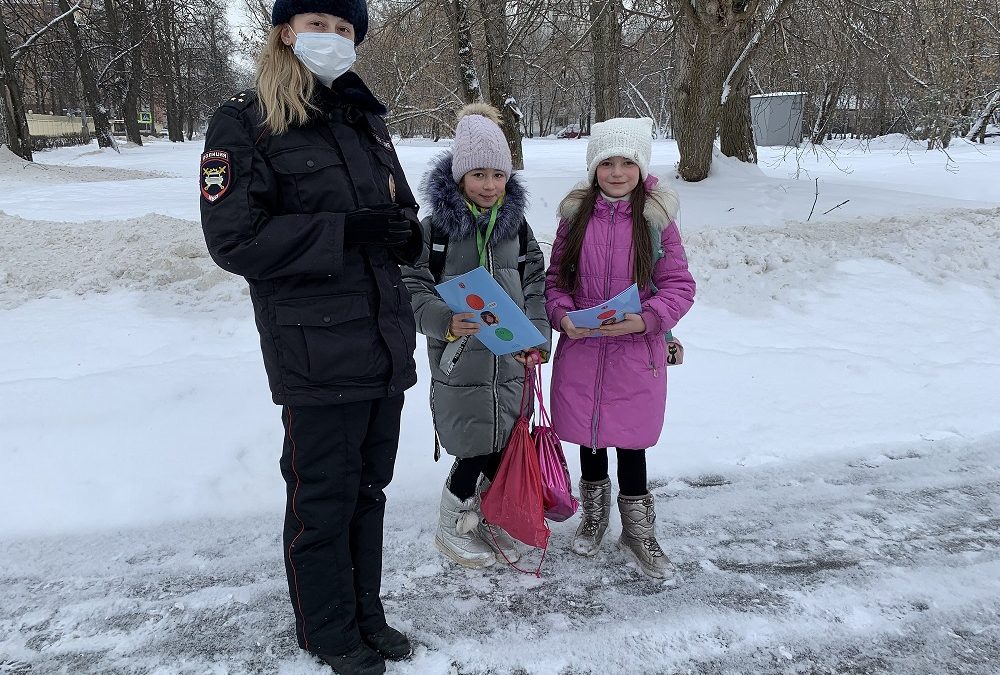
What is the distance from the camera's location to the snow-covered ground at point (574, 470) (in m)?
2.40

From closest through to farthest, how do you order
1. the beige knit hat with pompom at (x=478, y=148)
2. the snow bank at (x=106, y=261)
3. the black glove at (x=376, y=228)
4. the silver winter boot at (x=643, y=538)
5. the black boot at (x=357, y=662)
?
the black glove at (x=376, y=228)
the black boot at (x=357, y=662)
the beige knit hat with pompom at (x=478, y=148)
the silver winter boot at (x=643, y=538)
the snow bank at (x=106, y=261)

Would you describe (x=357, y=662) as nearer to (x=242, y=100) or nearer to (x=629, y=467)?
(x=629, y=467)

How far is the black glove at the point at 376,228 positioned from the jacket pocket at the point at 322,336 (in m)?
0.17

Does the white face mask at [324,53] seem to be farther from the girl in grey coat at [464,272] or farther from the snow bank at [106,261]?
the snow bank at [106,261]

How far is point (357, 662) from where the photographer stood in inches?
86.4

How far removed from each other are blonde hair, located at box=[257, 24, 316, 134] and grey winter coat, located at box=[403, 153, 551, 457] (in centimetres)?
76

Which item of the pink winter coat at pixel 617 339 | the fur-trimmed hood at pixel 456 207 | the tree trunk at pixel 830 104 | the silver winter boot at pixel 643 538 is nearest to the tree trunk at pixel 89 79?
the tree trunk at pixel 830 104

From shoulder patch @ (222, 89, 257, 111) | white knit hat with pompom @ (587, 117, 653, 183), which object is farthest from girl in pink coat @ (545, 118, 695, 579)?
shoulder patch @ (222, 89, 257, 111)

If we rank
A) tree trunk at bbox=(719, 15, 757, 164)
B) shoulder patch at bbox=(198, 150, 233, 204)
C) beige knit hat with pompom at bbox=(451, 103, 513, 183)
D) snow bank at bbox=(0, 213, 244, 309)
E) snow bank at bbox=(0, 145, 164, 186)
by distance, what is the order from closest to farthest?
1. shoulder patch at bbox=(198, 150, 233, 204)
2. beige knit hat with pompom at bbox=(451, 103, 513, 183)
3. snow bank at bbox=(0, 213, 244, 309)
4. tree trunk at bbox=(719, 15, 757, 164)
5. snow bank at bbox=(0, 145, 164, 186)

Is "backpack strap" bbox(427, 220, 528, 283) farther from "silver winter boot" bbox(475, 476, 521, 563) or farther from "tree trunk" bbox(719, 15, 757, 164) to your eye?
"tree trunk" bbox(719, 15, 757, 164)

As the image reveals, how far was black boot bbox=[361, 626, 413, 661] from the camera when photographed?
7.48 ft

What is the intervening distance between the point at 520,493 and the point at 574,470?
992mm

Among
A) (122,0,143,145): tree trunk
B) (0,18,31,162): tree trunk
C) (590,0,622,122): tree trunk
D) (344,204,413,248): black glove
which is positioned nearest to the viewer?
(344,204,413,248): black glove

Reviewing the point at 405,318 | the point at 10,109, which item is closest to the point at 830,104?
the point at 405,318
